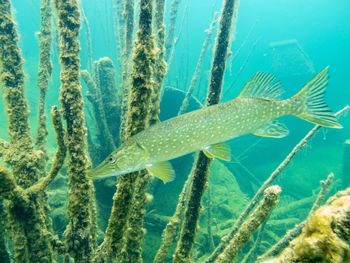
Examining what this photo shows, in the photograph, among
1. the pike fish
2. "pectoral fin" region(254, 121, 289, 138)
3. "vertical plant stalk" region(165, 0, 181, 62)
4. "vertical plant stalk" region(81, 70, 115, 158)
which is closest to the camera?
the pike fish

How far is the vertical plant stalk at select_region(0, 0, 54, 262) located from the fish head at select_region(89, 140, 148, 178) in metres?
0.82

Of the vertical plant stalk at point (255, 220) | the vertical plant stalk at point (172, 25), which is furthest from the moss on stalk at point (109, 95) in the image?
the vertical plant stalk at point (255, 220)

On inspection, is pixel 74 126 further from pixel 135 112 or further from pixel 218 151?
pixel 218 151

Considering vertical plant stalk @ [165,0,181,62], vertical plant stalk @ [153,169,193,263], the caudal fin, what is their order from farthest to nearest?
vertical plant stalk @ [165,0,181,62] → vertical plant stalk @ [153,169,193,263] → the caudal fin

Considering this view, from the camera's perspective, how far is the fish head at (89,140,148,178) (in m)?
2.68

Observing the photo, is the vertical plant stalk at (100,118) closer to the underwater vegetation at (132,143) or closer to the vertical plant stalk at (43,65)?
the vertical plant stalk at (43,65)

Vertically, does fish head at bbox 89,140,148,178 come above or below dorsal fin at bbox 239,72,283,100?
below

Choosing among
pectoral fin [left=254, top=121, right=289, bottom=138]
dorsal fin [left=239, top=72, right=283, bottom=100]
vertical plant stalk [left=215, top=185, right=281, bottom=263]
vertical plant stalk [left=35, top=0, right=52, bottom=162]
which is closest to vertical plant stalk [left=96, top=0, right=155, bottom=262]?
vertical plant stalk [left=215, top=185, right=281, bottom=263]

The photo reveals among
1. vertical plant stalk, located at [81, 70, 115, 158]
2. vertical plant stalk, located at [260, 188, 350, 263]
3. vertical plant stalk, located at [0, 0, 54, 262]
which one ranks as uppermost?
vertical plant stalk, located at [260, 188, 350, 263]

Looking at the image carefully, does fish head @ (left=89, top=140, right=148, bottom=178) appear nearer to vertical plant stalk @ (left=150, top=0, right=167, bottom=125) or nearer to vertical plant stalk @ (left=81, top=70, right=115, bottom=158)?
vertical plant stalk @ (left=150, top=0, right=167, bottom=125)

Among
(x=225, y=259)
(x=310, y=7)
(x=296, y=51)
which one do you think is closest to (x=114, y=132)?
→ (x=225, y=259)

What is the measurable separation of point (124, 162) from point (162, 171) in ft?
1.25

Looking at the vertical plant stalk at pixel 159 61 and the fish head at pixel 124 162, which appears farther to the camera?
the vertical plant stalk at pixel 159 61

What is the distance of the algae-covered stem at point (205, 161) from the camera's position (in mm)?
2955
